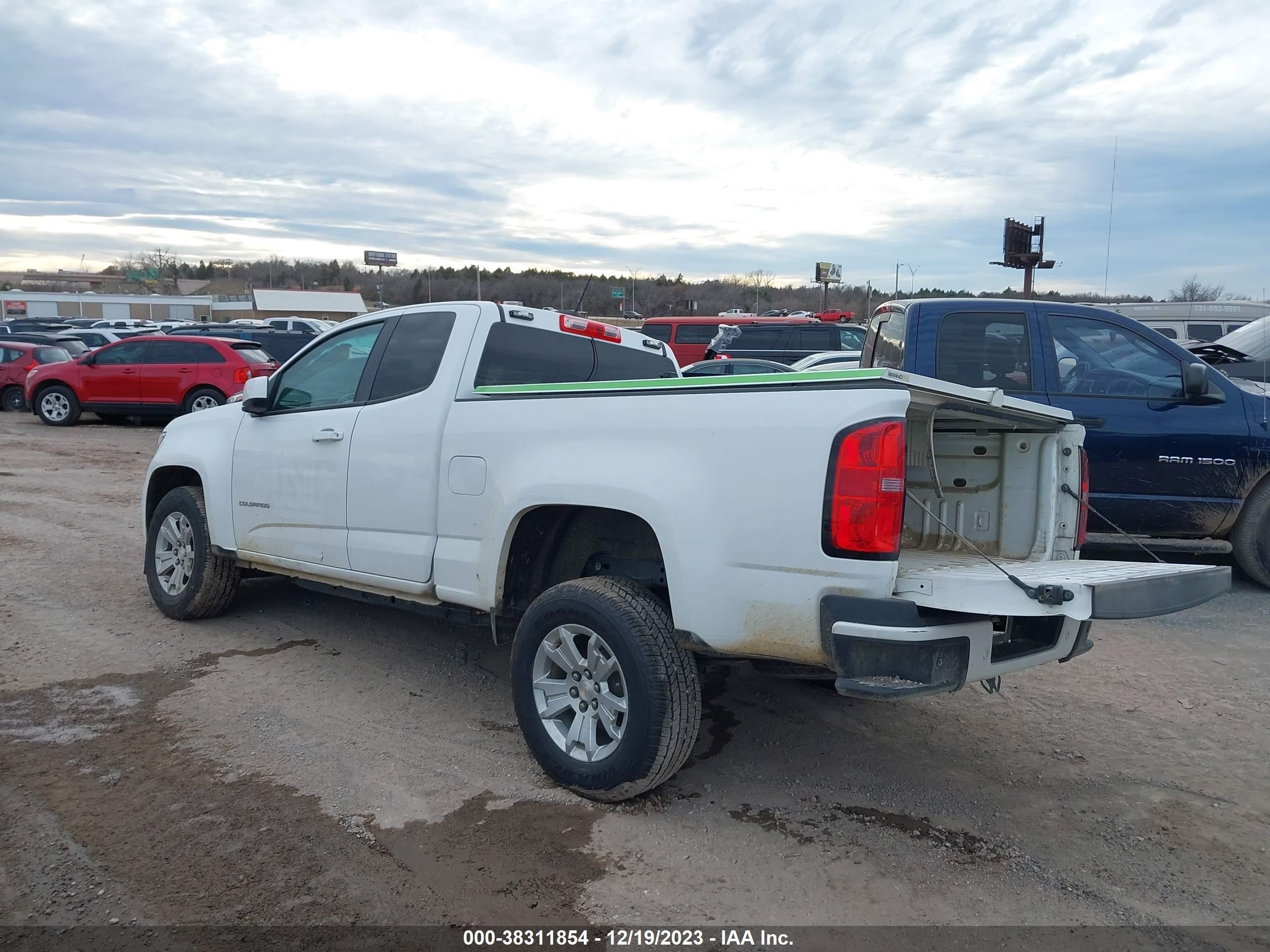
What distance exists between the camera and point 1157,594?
3.29 m

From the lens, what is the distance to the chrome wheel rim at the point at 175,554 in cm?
612

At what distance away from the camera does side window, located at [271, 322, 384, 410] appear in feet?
17.1

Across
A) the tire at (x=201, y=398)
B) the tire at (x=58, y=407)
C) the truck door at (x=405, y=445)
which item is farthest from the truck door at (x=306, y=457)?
the tire at (x=58, y=407)

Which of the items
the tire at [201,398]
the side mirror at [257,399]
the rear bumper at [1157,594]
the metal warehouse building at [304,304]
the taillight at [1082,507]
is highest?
the metal warehouse building at [304,304]

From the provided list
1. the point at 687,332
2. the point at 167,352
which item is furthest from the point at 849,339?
the point at 167,352

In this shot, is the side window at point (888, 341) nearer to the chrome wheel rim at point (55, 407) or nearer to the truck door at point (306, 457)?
the truck door at point (306, 457)

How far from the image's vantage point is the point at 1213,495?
6859 mm

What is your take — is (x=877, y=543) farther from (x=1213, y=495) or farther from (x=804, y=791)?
(x=1213, y=495)

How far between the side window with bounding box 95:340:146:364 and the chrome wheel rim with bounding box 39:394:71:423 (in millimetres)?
1096

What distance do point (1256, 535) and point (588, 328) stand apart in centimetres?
521

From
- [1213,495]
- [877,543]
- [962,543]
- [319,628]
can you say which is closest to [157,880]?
[877,543]

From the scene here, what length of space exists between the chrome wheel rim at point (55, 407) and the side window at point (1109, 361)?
1760 centimetres

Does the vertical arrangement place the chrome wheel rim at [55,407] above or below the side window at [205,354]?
below

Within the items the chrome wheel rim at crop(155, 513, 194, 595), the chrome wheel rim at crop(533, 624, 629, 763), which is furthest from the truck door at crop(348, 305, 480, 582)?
the chrome wheel rim at crop(155, 513, 194, 595)
